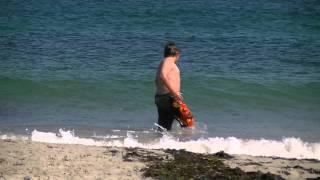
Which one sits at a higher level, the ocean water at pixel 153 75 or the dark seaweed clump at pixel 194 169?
the ocean water at pixel 153 75

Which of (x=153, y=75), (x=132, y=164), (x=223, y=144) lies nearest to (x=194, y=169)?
(x=132, y=164)

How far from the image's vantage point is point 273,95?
46.0 ft

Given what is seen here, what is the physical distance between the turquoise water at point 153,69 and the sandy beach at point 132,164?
108 inches

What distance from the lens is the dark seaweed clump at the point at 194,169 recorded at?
7070 millimetres

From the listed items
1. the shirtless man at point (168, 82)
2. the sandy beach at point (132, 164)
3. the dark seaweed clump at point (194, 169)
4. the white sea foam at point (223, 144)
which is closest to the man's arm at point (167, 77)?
the shirtless man at point (168, 82)

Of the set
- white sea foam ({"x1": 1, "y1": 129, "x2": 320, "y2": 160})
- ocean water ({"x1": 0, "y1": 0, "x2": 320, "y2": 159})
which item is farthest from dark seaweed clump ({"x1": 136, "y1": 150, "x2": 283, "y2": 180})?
ocean water ({"x1": 0, "y1": 0, "x2": 320, "y2": 159})

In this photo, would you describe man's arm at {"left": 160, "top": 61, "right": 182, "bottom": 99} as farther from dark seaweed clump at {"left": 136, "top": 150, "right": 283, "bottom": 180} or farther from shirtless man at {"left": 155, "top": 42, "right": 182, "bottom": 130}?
dark seaweed clump at {"left": 136, "top": 150, "right": 283, "bottom": 180}

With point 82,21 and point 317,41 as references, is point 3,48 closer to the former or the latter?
point 82,21

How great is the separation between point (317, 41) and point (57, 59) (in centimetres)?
874

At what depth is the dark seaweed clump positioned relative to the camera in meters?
7.07

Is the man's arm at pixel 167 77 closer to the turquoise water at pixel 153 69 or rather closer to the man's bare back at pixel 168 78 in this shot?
the man's bare back at pixel 168 78

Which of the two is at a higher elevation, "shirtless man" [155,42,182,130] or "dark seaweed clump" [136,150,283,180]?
"shirtless man" [155,42,182,130]

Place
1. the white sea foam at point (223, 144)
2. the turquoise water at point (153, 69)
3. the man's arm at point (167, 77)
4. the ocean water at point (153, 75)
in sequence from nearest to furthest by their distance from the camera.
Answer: the man's arm at point (167, 77)
the white sea foam at point (223, 144)
the ocean water at point (153, 75)
the turquoise water at point (153, 69)

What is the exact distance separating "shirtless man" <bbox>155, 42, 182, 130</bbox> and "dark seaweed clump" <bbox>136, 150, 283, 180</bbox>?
1348mm
